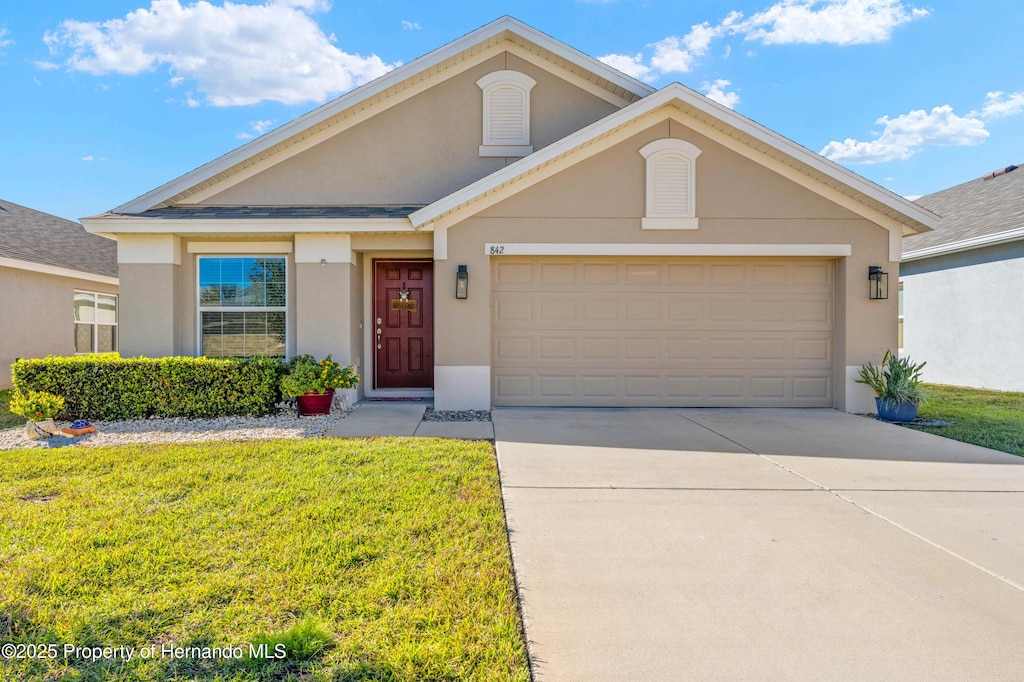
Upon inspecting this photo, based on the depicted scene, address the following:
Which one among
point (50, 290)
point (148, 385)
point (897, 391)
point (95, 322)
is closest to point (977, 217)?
point (897, 391)

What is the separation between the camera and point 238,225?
7.93 meters

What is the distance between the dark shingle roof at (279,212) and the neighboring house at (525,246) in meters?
0.09

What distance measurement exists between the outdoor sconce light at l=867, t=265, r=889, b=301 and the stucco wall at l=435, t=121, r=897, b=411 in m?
0.07

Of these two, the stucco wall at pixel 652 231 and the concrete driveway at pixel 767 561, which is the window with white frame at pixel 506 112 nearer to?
the stucco wall at pixel 652 231

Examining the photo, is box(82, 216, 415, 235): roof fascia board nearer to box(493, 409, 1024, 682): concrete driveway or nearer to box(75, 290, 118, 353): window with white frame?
box(493, 409, 1024, 682): concrete driveway

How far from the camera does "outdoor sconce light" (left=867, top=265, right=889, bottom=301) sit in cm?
803

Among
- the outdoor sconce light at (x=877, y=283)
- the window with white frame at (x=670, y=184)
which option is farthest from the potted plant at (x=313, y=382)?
the outdoor sconce light at (x=877, y=283)

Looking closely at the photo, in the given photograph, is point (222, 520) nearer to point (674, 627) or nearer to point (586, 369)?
point (674, 627)

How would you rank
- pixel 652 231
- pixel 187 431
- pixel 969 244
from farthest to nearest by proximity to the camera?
pixel 969 244, pixel 652 231, pixel 187 431

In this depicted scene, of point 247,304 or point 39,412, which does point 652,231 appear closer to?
point 247,304

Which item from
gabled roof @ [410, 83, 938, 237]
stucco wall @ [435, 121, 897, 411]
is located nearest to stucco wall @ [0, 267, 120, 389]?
gabled roof @ [410, 83, 938, 237]

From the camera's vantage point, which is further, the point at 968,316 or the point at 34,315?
the point at 968,316

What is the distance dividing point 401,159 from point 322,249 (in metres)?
2.28

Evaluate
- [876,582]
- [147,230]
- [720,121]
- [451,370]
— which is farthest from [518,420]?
[147,230]
